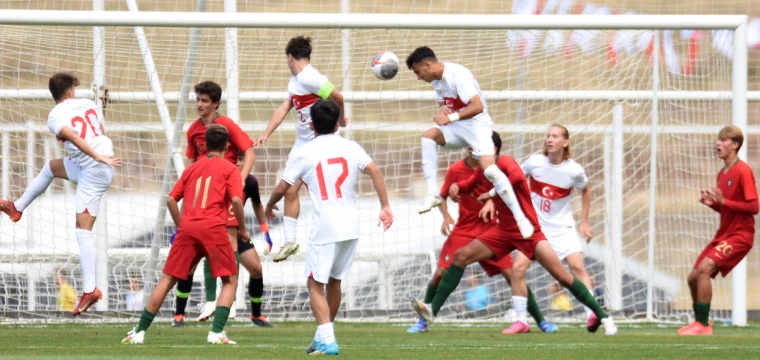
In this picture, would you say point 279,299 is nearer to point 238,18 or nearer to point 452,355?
point 238,18

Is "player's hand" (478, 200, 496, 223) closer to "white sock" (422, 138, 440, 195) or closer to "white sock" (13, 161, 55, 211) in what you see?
"white sock" (422, 138, 440, 195)

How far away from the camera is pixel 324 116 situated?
25.7ft

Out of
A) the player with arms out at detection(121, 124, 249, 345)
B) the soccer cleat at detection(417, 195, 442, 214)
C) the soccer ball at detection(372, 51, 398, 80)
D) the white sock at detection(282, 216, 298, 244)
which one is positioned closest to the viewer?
the player with arms out at detection(121, 124, 249, 345)

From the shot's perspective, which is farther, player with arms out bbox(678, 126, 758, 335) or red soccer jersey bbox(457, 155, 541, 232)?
player with arms out bbox(678, 126, 758, 335)

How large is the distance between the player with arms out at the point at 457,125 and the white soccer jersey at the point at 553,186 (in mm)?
1088

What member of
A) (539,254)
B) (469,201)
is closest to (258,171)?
(469,201)

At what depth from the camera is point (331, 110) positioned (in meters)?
7.88

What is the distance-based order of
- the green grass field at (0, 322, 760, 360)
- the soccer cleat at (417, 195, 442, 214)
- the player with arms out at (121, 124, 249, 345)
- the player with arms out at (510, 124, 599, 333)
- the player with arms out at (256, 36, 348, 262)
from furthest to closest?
the player with arms out at (510, 124, 599, 333) < the player with arms out at (256, 36, 348, 262) < the soccer cleat at (417, 195, 442, 214) < the player with arms out at (121, 124, 249, 345) < the green grass field at (0, 322, 760, 360)

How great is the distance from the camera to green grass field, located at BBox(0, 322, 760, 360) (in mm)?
7984

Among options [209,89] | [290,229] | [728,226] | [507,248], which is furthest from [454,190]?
[728,226]

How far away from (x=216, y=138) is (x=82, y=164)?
2.33 metres

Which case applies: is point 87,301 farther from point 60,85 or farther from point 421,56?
point 421,56

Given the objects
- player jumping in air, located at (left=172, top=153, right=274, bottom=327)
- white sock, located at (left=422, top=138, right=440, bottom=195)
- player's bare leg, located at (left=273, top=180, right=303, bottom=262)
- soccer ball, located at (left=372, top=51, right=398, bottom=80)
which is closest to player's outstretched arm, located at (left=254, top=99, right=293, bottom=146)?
player's bare leg, located at (left=273, top=180, right=303, bottom=262)

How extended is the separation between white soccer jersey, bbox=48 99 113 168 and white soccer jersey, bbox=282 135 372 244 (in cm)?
312
